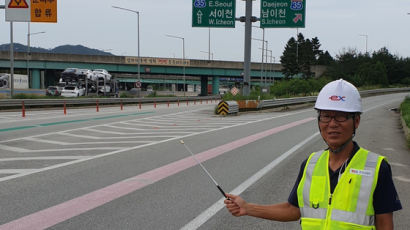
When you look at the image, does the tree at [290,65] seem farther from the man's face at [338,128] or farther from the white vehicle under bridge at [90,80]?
the man's face at [338,128]

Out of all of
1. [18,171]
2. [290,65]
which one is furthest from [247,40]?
[290,65]

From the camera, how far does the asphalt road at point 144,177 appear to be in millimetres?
5828

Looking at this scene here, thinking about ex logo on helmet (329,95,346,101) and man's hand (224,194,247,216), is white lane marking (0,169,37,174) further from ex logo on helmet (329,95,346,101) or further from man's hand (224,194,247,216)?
ex logo on helmet (329,95,346,101)

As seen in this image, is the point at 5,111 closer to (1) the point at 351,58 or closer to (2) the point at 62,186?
(2) the point at 62,186

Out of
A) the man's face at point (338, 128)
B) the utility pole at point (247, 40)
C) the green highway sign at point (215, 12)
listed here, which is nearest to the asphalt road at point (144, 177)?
the man's face at point (338, 128)

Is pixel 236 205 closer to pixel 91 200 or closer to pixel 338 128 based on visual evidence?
pixel 338 128

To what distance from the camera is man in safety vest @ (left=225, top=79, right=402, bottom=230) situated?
2244 mm

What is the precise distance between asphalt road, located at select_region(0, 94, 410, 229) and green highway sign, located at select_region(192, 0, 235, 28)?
1721cm

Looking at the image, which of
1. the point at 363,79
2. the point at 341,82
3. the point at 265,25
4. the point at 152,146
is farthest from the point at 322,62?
the point at 341,82

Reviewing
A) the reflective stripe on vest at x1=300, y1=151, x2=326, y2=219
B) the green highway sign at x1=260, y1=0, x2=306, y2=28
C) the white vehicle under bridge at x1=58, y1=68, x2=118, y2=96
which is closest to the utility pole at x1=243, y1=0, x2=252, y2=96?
the green highway sign at x1=260, y1=0, x2=306, y2=28

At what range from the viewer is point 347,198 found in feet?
7.40

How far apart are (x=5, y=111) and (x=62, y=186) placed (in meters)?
24.5

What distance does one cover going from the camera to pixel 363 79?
8825 cm

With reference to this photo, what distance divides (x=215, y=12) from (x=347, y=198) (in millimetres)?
30070
